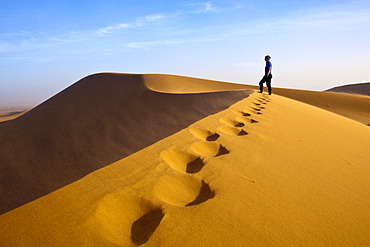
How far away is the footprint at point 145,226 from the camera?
3.20ft

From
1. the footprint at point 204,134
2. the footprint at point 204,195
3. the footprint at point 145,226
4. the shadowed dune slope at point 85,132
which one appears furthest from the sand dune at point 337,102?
the footprint at point 145,226

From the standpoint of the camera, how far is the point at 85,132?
15.3 ft

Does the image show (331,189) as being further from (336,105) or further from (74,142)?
(336,105)

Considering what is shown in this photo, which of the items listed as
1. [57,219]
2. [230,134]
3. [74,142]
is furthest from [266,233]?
[74,142]

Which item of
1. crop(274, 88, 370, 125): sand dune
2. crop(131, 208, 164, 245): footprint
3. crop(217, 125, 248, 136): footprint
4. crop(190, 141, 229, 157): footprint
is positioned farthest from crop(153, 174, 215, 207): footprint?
crop(274, 88, 370, 125): sand dune

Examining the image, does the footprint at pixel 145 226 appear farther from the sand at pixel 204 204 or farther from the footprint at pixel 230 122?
the footprint at pixel 230 122

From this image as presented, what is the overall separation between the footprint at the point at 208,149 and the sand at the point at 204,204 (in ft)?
0.04

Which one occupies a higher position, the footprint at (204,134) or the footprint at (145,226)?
the footprint at (145,226)

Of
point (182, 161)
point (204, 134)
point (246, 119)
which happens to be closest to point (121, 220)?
point (182, 161)

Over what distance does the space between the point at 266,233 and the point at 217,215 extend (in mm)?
231

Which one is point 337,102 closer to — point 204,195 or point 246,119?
point 246,119

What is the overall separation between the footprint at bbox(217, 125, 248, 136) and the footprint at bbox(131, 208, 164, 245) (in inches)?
67.6

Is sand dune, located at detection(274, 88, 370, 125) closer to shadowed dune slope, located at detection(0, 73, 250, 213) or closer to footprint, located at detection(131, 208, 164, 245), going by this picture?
shadowed dune slope, located at detection(0, 73, 250, 213)

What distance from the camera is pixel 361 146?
2924 mm
